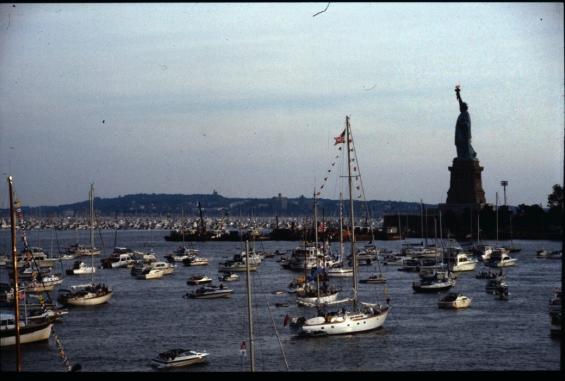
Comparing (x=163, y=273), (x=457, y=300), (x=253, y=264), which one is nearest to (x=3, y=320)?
(x=457, y=300)

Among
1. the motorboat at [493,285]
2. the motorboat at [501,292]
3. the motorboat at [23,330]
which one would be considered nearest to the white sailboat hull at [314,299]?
the motorboat at [501,292]

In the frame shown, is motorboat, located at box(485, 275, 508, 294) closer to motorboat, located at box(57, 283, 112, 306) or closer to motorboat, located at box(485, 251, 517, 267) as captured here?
motorboat, located at box(485, 251, 517, 267)

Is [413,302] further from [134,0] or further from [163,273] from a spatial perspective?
[134,0]

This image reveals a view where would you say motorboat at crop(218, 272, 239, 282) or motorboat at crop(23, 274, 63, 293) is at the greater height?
motorboat at crop(23, 274, 63, 293)

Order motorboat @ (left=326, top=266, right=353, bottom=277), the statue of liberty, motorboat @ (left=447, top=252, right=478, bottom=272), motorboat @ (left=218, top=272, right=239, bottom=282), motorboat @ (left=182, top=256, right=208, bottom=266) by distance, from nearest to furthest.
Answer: motorboat @ (left=218, top=272, right=239, bottom=282) < motorboat @ (left=326, top=266, right=353, bottom=277) < motorboat @ (left=447, top=252, right=478, bottom=272) < motorboat @ (left=182, top=256, right=208, bottom=266) < the statue of liberty

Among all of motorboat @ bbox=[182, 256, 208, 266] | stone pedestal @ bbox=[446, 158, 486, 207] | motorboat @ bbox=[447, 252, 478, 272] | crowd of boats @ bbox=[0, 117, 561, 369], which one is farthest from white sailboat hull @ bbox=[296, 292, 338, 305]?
stone pedestal @ bbox=[446, 158, 486, 207]

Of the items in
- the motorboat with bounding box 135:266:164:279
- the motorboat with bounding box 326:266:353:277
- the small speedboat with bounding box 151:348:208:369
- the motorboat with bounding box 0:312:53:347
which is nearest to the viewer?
the small speedboat with bounding box 151:348:208:369
